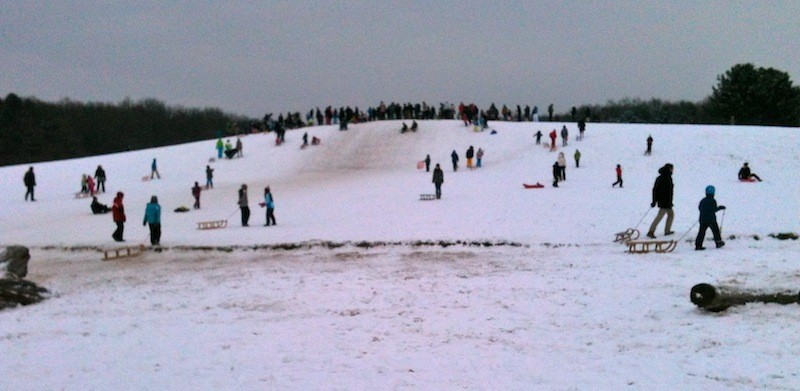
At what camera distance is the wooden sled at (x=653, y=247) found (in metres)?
14.2

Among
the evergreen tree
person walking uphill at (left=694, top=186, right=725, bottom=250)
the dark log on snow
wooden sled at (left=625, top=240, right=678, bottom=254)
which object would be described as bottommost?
wooden sled at (left=625, top=240, right=678, bottom=254)

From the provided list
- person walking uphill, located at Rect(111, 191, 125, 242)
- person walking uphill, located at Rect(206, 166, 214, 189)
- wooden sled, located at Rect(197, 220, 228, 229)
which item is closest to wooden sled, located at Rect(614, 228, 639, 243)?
wooden sled, located at Rect(197, 220, 228, 229)

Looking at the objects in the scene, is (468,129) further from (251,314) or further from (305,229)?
(251,314)

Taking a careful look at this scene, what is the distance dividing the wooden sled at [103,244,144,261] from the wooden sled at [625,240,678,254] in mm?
12802

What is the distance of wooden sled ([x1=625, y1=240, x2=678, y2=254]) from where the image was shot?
14.2 meters

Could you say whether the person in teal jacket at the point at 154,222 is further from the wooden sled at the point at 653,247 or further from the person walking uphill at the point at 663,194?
the person walking uphill at the point at 663,194

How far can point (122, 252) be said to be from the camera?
18.7 metres

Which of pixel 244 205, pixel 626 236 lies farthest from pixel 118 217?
pixel 626 236

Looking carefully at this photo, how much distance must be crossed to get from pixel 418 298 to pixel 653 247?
702 centimetres

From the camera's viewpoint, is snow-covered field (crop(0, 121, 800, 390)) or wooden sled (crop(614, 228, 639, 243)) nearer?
snow-covered field (crop(0, 121, 800, 390))

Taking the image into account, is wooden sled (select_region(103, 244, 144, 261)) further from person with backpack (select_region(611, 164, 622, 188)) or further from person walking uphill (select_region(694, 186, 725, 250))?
person with backpack (select_region(611, 164, 622, 188))

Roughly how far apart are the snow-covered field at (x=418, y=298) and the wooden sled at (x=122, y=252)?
0.41m

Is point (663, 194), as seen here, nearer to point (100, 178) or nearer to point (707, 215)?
point (707, 215)

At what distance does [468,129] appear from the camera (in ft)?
146
